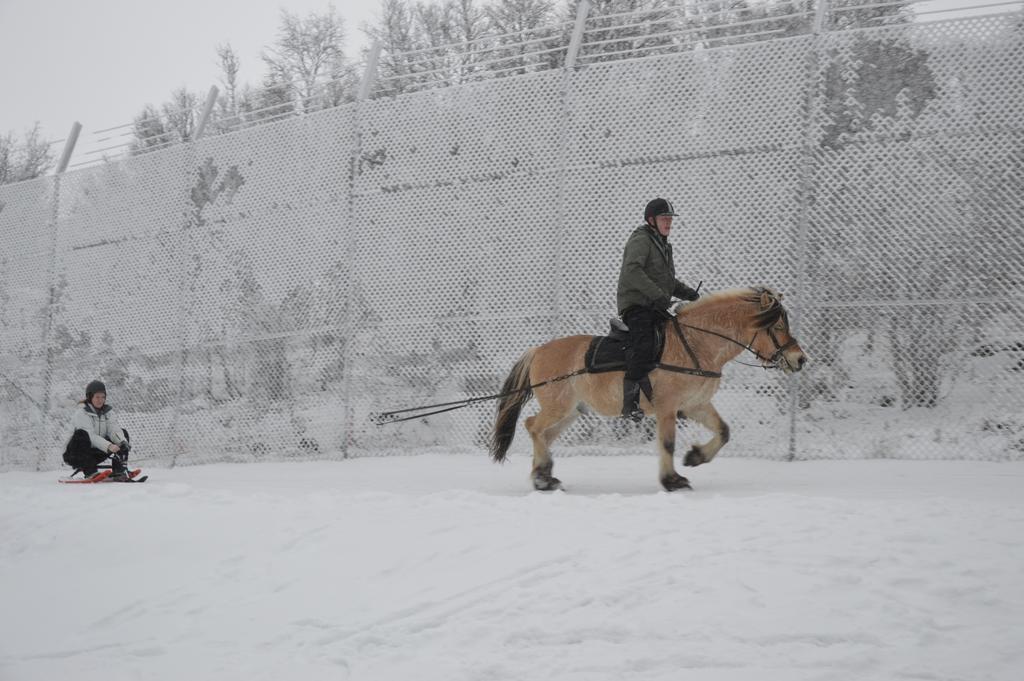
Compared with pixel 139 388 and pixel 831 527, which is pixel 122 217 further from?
pixel 831 527

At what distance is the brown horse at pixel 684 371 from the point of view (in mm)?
6723

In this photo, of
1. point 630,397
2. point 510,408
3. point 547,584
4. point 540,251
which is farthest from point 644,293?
point 547,584

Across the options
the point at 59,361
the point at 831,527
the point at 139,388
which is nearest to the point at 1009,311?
the point at 831,527

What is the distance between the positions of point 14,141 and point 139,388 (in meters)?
20.9

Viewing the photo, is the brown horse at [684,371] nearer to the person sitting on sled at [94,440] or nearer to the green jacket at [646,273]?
the green jacket at [646,273]

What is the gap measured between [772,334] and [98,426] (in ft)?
24.2

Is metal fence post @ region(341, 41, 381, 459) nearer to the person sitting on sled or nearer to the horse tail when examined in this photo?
the person sitting on sled

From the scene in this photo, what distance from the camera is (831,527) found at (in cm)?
485

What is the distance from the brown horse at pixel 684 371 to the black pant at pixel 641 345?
13 centimetres

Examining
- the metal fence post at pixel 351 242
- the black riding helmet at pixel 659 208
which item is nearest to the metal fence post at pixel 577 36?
the metal fence post at pixel 351 242

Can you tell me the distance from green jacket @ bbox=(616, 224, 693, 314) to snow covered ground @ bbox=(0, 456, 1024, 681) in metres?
1.51

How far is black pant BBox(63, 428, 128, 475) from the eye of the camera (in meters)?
9.62

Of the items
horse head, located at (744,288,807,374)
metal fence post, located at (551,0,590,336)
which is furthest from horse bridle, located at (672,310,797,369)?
metal fence post, located at (551,0,590,336)

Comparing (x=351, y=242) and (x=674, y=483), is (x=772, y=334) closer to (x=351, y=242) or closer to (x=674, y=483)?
(x=674, y=483)
